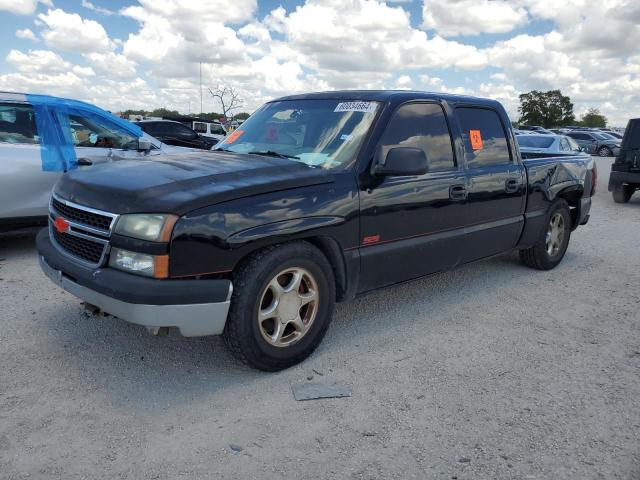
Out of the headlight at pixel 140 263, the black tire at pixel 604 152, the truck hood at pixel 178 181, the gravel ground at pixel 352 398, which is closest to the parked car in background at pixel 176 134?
the gravel ground at pixel 352 398

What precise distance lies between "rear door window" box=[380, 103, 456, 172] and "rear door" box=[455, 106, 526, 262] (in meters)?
0.24

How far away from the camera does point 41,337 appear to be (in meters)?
3.84

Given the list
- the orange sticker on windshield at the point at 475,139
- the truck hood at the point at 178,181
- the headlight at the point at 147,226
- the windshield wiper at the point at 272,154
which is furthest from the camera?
the orange sticker on windshield at the point at 475,139

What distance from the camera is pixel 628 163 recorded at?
1166cm

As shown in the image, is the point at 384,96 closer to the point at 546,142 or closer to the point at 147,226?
the point at 147,226

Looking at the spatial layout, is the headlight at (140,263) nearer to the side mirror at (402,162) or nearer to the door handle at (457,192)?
the side mirror at (402,162)

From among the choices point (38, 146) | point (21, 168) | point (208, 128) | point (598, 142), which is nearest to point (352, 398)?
point (21, 168)

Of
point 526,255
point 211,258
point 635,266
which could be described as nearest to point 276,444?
point 211,258

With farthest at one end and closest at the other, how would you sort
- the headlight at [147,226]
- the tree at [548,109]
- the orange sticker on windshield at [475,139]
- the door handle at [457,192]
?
the tree at [548,109], the orange sticker on windshield at [475,139], the door handle at [457,192], the headlight at [147,226]

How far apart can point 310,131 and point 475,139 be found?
153cm

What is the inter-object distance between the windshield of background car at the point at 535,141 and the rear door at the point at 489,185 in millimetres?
7901

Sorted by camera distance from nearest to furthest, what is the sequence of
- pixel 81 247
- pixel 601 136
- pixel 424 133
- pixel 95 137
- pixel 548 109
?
1. pixel 81 247
2. pixel 424 133
3. pixel 95 137
4. pixel 601 136
5. pixel 548 109

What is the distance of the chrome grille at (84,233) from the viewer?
3.06 metres

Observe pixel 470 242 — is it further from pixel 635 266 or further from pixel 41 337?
pixel 41 337
